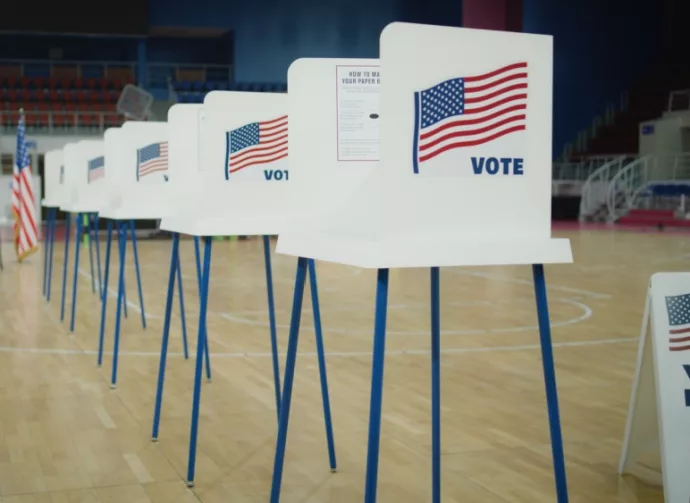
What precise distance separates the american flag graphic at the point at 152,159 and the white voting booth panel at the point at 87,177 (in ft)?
4.66

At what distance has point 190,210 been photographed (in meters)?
3.67

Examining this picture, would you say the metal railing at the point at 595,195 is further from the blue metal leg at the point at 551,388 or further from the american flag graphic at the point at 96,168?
the blue metal leg at the point at 551,388

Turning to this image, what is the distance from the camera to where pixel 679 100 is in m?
23.5

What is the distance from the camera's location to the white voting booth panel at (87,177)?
6785 mm

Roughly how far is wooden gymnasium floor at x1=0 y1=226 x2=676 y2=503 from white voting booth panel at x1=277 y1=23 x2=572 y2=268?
4.26 ft

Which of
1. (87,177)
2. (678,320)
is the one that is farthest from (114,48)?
(678,320)

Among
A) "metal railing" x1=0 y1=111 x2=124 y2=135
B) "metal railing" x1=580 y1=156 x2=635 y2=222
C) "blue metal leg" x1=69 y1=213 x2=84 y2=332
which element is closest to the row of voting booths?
"blue metal leg" x1=69 y1=213 x2=84 y2=332

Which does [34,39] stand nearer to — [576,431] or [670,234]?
[670,234]

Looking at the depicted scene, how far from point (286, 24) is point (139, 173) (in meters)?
20.1

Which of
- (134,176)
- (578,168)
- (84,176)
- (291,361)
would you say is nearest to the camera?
(291,361)

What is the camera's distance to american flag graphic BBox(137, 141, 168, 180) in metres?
4.96

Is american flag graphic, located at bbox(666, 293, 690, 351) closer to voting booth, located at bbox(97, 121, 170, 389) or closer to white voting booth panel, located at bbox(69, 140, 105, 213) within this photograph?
voting booth, located at bbox(97, 121, 170, 389)

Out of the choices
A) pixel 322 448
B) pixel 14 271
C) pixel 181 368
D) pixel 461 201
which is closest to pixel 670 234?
pixel 14 271

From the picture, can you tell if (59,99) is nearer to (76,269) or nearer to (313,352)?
(76,269)
